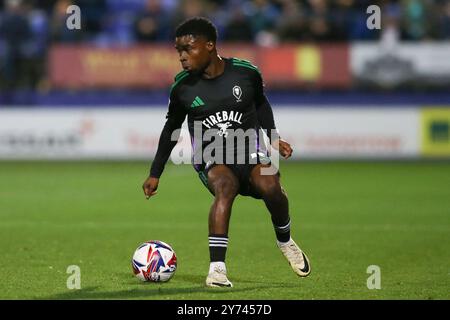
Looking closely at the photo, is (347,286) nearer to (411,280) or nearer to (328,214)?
(411,280)

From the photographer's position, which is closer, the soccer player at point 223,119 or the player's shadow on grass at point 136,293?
the player's shadow on grass at point 136,293

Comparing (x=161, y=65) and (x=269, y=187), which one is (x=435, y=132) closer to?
(x=161, y=65)

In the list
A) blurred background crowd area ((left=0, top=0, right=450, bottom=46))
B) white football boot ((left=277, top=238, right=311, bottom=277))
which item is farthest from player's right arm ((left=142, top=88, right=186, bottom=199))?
blurred background crowd area ((left=0, top=0, right=450, bottom=46))

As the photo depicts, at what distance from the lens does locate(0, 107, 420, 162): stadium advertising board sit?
70.1ft

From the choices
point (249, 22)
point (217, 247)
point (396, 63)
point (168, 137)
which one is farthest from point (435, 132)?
point (217, 247)

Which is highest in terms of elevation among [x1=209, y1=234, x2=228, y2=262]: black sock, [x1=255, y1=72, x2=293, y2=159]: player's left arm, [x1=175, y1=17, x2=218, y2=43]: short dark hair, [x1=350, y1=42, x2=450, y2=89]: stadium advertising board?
[x1=350, y1=42, x2=450, y2=89]: stadium advertising board

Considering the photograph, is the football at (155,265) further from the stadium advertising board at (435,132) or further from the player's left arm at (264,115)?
the stadium advertising board at (435,132)

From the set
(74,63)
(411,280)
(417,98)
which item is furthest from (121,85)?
(411,280)

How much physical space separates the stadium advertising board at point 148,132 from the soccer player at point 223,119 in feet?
41.6

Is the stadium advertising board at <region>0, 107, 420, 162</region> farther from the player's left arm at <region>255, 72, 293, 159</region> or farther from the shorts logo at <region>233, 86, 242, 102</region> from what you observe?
the shorts logo at <region>233, 86, 242, 102</region>

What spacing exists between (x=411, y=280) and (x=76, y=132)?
1383 cm

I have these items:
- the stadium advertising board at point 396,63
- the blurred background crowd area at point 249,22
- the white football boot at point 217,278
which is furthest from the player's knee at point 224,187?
the stadium advertising board at point 396,63

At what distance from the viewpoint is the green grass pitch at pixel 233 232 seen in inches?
322

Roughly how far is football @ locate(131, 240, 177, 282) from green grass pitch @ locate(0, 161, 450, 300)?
120 millimetres
